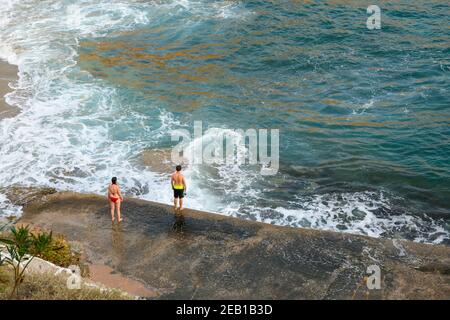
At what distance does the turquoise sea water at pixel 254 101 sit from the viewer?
17.1 meters

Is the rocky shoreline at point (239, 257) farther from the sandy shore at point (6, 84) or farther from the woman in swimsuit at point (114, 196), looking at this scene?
the sandy shore at point (6, 84)

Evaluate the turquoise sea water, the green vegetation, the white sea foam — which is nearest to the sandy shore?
the turquoise sea water

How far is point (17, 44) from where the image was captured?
29.8 meters

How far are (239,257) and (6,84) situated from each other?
17.1 m

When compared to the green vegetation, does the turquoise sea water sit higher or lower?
higher

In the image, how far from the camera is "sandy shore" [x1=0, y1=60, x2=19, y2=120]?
22403 mm

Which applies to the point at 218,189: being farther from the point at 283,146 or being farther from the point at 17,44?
the point at 17,44

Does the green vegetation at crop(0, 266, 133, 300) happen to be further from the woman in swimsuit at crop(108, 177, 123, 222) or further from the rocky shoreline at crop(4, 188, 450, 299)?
the woman in swimsuit at crop(108, 177, 123, 222)

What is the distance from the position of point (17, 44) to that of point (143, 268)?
70.7ft

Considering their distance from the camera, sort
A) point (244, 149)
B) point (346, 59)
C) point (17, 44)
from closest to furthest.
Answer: point (244, 149)
point (346, 59)
point (17, 44)

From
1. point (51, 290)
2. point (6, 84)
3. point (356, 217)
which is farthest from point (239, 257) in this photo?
point (6, 84)

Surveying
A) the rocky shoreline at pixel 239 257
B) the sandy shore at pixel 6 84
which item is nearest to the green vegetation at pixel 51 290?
the rocky shoreline at pixel 239 257

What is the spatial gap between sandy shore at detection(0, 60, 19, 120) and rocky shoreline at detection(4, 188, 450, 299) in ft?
28.1
